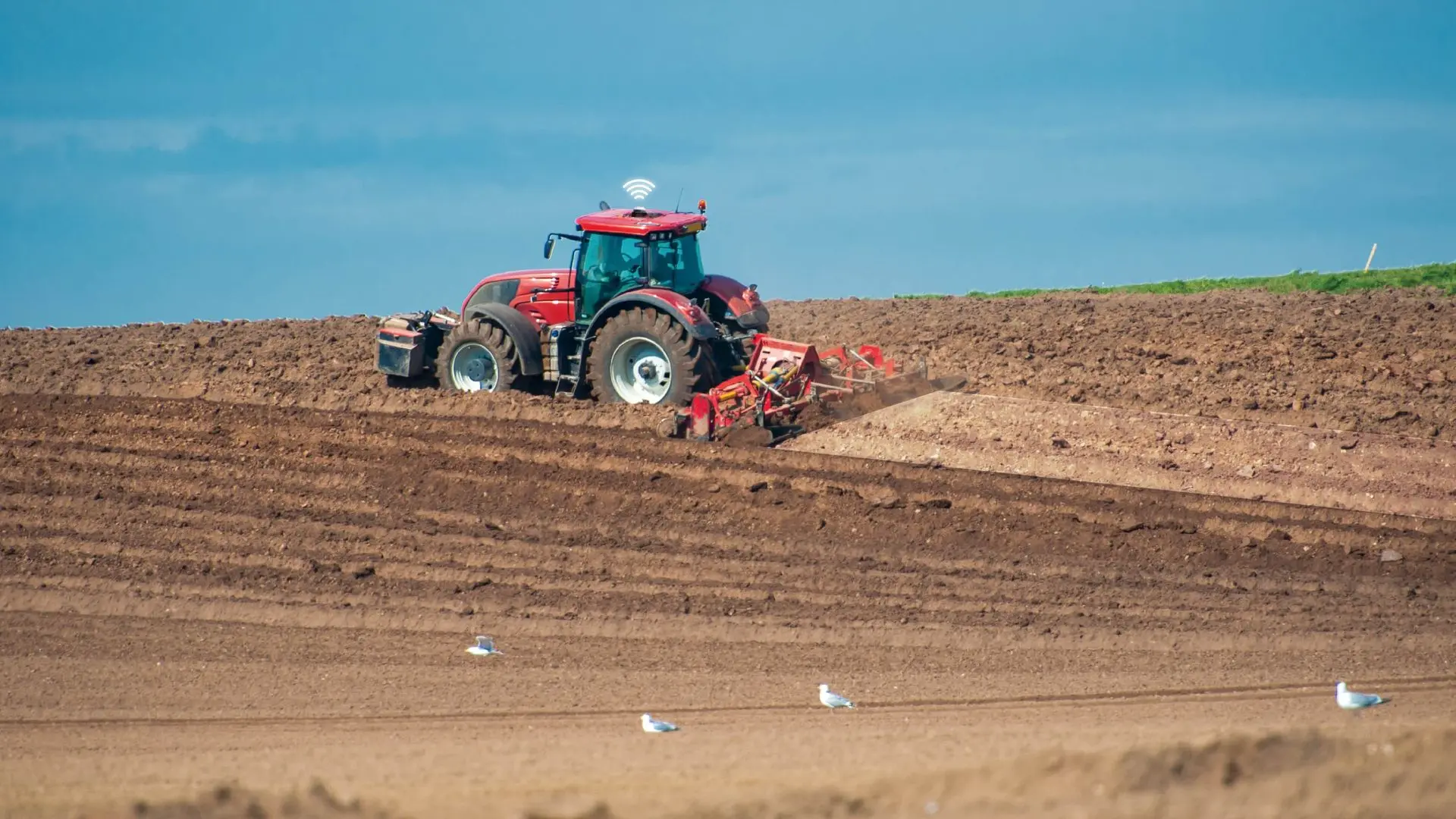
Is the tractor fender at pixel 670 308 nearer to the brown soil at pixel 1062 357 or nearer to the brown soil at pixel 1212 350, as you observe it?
the brown soil at pixel 1062 357

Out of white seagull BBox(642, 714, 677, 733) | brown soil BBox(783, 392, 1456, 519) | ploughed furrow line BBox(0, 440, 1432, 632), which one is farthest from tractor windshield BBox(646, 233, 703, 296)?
A: white seagull BBox(642, 714, 677, 733)

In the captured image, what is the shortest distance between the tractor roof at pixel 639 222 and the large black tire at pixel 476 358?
4.80ft

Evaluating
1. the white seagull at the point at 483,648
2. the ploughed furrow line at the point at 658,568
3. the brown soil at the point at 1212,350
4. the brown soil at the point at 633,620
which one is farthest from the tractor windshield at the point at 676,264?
the white seagull at the point at 483,648

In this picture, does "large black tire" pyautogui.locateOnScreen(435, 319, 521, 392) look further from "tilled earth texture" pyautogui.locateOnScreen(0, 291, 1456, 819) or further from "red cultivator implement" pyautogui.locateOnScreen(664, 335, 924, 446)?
"red cultivator implement" pyautogui.locateOnScreen(664, 335, 924, 446)

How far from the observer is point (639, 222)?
14.0 meters

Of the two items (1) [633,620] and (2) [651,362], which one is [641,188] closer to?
(2) [651,362]

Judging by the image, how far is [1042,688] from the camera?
776cm

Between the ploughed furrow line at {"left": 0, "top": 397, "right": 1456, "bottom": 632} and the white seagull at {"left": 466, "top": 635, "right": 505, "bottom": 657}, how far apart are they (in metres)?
0.57

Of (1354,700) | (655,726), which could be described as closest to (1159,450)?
(1354,700)

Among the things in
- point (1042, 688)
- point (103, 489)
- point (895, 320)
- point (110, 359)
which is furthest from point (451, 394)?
point (1042, 688)

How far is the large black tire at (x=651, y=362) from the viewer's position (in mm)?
13672

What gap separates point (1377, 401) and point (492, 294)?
339 inches

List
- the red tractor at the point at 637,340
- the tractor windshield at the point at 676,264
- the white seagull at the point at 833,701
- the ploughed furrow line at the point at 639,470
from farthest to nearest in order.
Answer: the tractor windshield at the point at 676,264
the red tractor at the point at 637,340
the ploughed furrow line at the point at 639,470
the white seagull at the point at 833,701

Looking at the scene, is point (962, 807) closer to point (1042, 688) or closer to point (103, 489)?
point (1042, 688)
